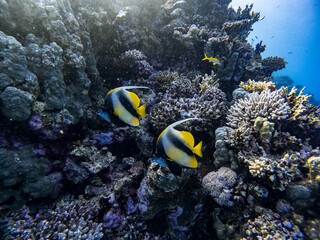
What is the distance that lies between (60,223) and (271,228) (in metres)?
3.59

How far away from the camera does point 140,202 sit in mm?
3014

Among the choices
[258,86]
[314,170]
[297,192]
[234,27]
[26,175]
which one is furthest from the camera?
[234,27]

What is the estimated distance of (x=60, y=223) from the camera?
2.64 metres

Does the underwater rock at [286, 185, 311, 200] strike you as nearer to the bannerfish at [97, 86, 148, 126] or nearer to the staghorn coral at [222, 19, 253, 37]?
the bannerfish at [97, 86, 148, 126]

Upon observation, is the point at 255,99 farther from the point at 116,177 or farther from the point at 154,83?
the point at 116,177

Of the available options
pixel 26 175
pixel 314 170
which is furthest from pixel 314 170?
pixel 26 175

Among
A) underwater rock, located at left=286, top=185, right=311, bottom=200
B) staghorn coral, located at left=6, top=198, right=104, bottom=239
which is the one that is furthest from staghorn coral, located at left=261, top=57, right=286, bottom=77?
staghorn coral, located at left=6, top=198, right=104, bottom=239

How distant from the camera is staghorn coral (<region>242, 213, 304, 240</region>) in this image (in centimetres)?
251

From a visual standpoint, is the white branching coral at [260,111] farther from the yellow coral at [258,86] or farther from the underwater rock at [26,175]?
the underwater rock at [26,175]

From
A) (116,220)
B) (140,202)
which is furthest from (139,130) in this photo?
(116,220)

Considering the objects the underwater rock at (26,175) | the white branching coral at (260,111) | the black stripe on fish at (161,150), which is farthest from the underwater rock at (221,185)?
the underwater rock at (26,175)

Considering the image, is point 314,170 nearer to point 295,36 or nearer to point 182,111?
point 182,111

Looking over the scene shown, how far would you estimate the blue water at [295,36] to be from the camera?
74.7m

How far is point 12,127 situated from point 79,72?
1.76m
